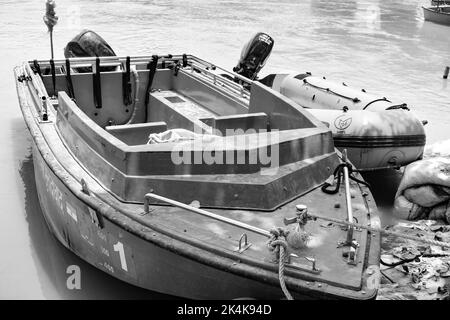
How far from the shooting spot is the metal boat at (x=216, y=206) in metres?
3.80

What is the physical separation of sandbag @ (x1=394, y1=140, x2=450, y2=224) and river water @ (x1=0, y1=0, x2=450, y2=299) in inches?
20.4

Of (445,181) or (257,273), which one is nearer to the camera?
(257,273)

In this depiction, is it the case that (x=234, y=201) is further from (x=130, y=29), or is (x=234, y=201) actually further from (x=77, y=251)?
(x=130, y=29)

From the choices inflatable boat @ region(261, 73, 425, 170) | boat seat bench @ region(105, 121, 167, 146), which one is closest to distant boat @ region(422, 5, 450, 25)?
inflatable boat @ region(261, 73, 425, 170)

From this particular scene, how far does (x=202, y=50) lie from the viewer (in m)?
17.8

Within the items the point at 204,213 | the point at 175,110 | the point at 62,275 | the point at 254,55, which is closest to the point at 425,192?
the point at 175,110

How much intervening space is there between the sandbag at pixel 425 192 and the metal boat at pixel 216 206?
1834 mm

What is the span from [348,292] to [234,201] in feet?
4.38

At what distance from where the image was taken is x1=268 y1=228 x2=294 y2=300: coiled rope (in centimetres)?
354

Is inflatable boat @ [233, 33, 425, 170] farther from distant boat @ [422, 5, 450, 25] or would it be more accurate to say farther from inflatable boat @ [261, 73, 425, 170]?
distant boat @ [422, 5, 450, 25]

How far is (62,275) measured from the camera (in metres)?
5.49

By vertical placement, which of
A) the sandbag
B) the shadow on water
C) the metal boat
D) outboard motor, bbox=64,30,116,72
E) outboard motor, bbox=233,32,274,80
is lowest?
the shadow on water

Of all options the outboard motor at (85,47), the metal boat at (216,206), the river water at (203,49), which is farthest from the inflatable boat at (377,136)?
the outboard motor at (85,47)
